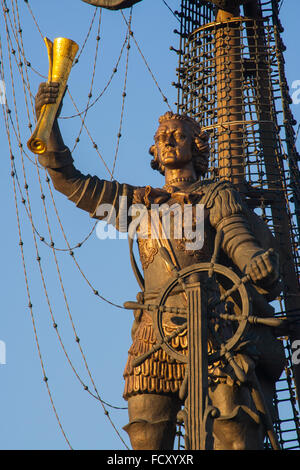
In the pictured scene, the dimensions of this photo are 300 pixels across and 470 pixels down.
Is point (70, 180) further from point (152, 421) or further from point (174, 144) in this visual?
point (152, 421)

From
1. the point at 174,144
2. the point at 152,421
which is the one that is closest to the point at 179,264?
the point at 174,144

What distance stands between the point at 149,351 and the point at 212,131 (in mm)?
4642

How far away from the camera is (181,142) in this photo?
973 cm

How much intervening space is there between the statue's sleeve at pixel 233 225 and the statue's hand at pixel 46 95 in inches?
57.2

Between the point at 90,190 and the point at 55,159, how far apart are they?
0.40m

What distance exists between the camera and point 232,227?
9219 millimetres

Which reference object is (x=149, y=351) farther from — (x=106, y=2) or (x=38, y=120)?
(x=106, y=2)

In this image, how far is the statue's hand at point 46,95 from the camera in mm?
9320

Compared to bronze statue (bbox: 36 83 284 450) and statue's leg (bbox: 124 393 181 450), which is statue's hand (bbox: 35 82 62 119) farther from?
statue's leg (bbox: 124 393 181 450)

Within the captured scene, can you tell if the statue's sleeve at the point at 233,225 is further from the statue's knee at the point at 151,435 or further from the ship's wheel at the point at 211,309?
the statue's knee at the point at 151,435

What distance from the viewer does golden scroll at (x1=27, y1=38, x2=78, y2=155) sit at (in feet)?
30.3

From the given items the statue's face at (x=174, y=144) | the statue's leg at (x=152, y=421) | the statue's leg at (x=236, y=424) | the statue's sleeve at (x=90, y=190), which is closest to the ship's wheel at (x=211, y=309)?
the statue's leg at (x=236, y=424)

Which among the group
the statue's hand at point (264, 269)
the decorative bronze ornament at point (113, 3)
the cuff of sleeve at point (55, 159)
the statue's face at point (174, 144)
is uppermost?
the decorative bronze ornament at point (113, 3)

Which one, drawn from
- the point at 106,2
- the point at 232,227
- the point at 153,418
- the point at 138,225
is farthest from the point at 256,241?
the point at 106,2
